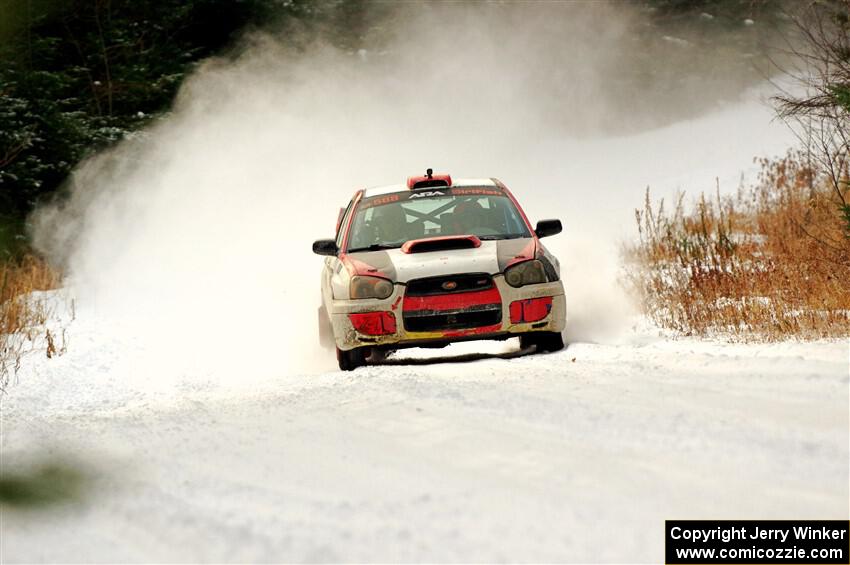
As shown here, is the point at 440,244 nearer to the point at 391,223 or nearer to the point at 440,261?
the point at 440,261

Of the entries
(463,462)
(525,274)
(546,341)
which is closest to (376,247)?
(525,274)

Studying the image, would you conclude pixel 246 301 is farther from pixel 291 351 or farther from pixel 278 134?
pixel 278 134

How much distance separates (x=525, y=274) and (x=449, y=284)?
63cm

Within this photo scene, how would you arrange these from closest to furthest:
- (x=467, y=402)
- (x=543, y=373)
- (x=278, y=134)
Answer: (x=467, y=402), (x=543, y=373), (x=278, y=134)

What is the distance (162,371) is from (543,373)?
5.34 meters

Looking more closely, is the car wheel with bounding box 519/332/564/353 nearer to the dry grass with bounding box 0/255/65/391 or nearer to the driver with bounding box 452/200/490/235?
the driver with bounding box 452/200/490/235

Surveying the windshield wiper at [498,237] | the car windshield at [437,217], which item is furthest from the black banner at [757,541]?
the car windshield at [437,217]

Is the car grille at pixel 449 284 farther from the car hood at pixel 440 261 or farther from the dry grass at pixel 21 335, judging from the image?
the dry grass at pixel 21 335

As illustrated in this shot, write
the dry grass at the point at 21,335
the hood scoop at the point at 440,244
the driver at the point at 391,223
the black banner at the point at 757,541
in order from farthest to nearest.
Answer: the dry grass at the point at 21,335, the driver at the point at 391,223, the hood scoop at the point at 440,244, the black banner at the point at 757,541

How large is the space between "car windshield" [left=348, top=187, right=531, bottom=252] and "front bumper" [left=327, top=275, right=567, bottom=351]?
101cm

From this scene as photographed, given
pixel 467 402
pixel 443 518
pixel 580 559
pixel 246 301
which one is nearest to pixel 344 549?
pixel 443 518

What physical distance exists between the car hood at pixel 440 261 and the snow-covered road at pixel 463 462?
3.98 ft

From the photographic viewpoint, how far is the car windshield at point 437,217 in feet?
30.8

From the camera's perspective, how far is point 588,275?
12.9 meters
